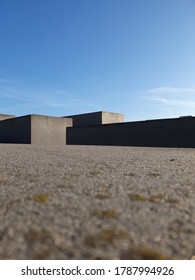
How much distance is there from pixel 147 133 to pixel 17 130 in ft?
29.8

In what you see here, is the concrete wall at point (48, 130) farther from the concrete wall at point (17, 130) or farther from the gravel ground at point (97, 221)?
the gravel ground at point (97, 221)

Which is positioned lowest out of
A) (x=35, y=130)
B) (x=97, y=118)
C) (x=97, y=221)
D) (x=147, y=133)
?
(x=97, y=221)

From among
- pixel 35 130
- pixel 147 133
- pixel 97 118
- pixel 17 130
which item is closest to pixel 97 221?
pixel 147 133

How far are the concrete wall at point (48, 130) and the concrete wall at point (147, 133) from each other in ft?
7.69

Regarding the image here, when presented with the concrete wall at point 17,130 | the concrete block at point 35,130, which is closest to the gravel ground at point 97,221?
the concrete block at point 35,130

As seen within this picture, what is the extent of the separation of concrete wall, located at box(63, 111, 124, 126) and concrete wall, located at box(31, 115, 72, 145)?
18.0 feet

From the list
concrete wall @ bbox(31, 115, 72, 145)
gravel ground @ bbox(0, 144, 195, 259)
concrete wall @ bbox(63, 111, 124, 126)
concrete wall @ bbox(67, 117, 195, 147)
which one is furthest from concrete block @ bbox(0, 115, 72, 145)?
gravel ground @ bbox(0, 144, 195, 259)

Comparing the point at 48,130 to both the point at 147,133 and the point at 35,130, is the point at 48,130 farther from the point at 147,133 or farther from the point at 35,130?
the point at 147,133

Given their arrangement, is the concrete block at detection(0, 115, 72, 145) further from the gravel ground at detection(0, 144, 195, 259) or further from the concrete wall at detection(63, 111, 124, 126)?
the gravel ground at detection(0, 144, 195, 259)

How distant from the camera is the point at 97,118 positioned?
21812mm

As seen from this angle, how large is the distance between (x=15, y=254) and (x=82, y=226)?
0.48 feet

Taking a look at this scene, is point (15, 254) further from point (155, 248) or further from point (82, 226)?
point (155, 248)

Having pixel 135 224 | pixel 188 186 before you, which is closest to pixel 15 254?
pixel 135 224
